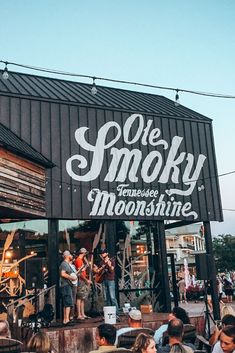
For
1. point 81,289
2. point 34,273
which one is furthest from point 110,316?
point 34,273

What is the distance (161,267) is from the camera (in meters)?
13.5

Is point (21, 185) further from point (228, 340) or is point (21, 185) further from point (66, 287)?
point (228, 340)

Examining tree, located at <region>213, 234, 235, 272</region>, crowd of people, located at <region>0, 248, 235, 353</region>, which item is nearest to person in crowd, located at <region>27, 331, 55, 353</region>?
crowd of people, located at <region>0, 248, 235, 353</region>

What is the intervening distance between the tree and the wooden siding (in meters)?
34.9

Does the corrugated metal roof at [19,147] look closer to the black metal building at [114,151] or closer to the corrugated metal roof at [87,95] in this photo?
the black metal building at [114,151]

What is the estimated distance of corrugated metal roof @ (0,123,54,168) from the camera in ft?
33.5

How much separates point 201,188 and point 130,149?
319cm

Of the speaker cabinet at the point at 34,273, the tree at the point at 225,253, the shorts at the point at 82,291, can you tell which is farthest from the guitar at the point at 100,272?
the tree at the point at 225,253

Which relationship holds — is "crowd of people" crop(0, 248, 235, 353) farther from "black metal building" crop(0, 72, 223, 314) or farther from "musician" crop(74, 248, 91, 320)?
"black metal building" crop(0, 72, 223, 314)

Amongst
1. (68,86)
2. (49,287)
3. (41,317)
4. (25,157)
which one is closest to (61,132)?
(25,157)

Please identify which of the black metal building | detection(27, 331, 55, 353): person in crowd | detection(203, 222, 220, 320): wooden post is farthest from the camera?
detection(203, 222, 220, 320): wooden post

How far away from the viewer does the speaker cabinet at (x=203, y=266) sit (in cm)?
1144

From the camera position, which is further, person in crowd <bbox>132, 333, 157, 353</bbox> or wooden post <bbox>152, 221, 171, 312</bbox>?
wooden post <bbox>152, 221, 171, 312</bbox>

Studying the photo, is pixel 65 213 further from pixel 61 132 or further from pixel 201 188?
pixel 201 188
